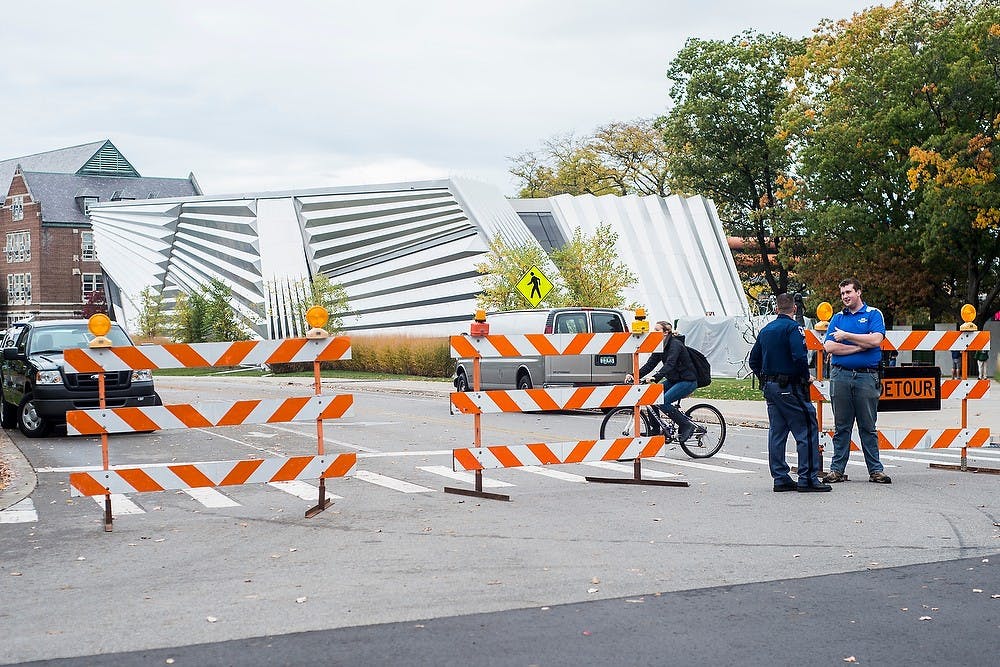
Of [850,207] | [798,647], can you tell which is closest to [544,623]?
[798,647]

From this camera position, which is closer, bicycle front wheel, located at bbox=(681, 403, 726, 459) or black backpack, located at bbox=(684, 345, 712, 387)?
bicycle front wheel, located at bbox=(681, 403, 726, 459)

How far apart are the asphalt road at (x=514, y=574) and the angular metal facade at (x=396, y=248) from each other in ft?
131

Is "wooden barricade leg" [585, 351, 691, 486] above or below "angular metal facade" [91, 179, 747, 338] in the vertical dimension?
below

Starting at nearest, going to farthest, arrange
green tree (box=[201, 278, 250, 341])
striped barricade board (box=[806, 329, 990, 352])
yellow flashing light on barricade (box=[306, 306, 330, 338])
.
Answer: yellow flashing light on barricade (box=[306, 306, 330, 338]), striped barricade board (box=[806, 329, 990, 352]), green tree (box=[201, 278, 250, 341])

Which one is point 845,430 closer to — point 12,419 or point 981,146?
point 12,419

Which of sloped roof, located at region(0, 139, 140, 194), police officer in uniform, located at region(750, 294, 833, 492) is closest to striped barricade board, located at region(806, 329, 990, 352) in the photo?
police officer in uniform, located at region(750, 294, 833, 492)

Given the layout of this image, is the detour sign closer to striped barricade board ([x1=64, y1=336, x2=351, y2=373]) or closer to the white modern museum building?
striped barricade board ([x1=64, y1=336, x2=351, y2=373])

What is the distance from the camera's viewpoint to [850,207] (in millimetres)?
41094

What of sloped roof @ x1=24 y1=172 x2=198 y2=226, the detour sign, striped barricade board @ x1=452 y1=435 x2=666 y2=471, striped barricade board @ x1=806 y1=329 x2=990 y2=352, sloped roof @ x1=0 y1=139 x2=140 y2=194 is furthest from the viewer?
sloped roof @ x1=0 y1=139 x2=140 y2=194

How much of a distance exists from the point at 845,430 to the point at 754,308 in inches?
2609

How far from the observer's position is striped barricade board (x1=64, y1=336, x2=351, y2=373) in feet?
30.9

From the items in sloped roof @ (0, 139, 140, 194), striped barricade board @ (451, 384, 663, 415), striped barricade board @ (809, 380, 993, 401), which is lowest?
striped barricade board @ (809, 380, 993, 401)

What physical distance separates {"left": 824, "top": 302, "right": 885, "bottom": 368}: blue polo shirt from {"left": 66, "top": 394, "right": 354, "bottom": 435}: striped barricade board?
5116 millimetres

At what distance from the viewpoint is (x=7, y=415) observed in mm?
19953
